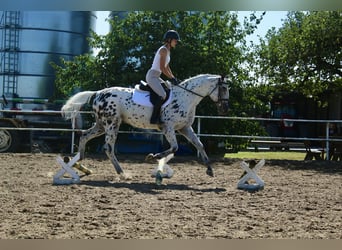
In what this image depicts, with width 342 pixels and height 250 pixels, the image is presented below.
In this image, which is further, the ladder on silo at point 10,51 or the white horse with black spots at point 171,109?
the ladder on silo at point 10,51

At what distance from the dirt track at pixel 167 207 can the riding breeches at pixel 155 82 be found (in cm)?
114

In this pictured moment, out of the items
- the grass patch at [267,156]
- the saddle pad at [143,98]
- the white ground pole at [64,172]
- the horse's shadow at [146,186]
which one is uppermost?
the saddle pad at [143,98]

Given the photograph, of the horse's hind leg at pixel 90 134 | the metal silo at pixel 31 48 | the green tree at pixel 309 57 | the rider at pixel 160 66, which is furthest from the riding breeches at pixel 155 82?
the green tree at pixel 309 57

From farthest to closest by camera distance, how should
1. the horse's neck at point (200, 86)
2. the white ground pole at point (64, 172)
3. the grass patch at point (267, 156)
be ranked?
the grass patch at point (267, 156) < the horse's neck at point (200, 86) < the white ground pole at point (64, 172)

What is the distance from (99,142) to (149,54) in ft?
8.15

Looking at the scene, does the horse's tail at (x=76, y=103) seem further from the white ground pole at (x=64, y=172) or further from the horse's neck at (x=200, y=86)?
the horse's neck at (x=200, y=86)

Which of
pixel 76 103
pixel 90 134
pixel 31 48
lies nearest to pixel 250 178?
pixel 90 134

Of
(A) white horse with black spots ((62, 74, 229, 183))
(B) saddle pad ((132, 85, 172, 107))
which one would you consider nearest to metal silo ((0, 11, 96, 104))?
(A) white horse with black spots ((62, 74, 229, 183))

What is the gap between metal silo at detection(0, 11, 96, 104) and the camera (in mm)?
11781

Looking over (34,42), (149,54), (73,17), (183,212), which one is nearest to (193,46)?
(149,54)

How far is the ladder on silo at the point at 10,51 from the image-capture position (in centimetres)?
1177

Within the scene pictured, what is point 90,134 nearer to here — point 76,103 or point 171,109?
point 76,103

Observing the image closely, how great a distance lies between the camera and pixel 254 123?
39.6ft

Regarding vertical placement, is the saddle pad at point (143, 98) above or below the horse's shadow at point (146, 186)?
above
